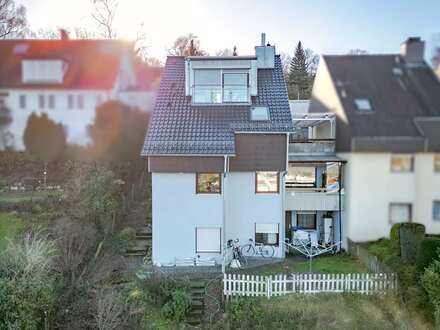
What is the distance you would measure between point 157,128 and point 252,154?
2.31m

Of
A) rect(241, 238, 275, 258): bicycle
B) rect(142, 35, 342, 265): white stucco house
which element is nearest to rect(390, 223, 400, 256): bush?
rect(142, 35, 342, 265): white stucco house

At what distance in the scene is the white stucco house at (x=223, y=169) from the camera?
785 cm

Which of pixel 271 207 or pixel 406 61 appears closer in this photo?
pixel 406 61

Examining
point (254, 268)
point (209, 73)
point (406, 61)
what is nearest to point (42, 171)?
point (406, 61)

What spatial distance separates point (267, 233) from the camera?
29.1ft

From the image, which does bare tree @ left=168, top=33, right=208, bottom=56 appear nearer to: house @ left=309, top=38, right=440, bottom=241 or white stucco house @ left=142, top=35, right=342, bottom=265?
house @ left=309, top=38, right=440, bottom=241

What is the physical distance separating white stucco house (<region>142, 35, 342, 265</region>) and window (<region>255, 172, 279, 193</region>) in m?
0.02

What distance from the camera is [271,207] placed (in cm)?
884

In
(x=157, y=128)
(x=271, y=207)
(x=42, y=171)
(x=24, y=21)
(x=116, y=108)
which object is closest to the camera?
(x=116, y=108)

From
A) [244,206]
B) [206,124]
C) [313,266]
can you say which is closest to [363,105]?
[313,266]

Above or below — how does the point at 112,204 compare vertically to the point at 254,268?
above

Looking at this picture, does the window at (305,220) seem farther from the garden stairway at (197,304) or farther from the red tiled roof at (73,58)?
the red tiled roof at (73,58)

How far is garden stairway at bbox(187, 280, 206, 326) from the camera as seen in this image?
20.8 ft

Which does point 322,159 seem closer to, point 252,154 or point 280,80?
point 252,154
